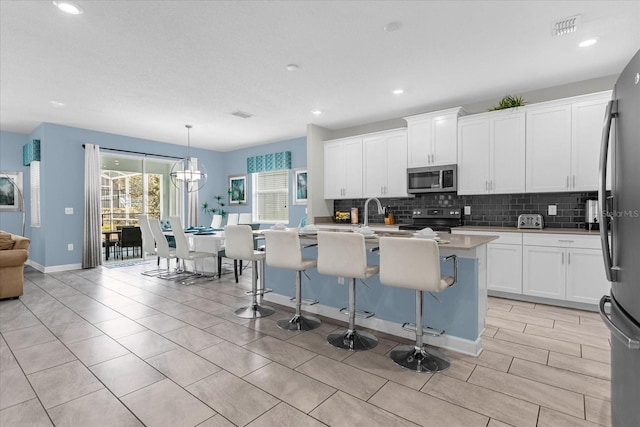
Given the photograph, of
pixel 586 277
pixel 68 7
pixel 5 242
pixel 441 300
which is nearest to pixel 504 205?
pixel 586 277

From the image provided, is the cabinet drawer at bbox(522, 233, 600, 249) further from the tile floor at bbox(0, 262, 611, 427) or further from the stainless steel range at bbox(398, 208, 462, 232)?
the stainless steel range at bbox(398, 208, 462, 232)

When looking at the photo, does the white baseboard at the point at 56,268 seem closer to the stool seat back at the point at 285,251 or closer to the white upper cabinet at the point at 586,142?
the stool seat back at the point at 285,251

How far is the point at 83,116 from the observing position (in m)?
5.59

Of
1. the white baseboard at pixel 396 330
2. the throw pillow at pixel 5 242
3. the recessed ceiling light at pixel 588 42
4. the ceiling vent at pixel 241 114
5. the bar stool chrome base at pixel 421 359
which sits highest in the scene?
the ceiling vent at pixel 241 114

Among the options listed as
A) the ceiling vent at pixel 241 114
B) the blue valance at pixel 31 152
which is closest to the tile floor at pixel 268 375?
the ceiling vent at pixel 241 114

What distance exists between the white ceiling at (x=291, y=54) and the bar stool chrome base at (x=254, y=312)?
270 centimetres

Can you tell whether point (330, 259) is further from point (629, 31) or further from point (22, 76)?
point (22, 76)

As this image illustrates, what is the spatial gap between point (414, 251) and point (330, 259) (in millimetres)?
742

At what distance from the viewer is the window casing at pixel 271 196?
7832mm

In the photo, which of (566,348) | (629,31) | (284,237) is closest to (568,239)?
(566,348)

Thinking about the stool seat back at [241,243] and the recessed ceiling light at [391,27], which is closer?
the recessed ceiling light at [391,27]

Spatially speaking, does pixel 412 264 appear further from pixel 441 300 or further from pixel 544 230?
pixel 544 230

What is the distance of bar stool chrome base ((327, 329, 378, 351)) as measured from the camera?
9.04 feet

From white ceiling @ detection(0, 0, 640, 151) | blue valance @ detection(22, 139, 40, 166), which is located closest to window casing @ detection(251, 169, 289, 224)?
white ceiling @ detection(0, 0, 640, 151)
